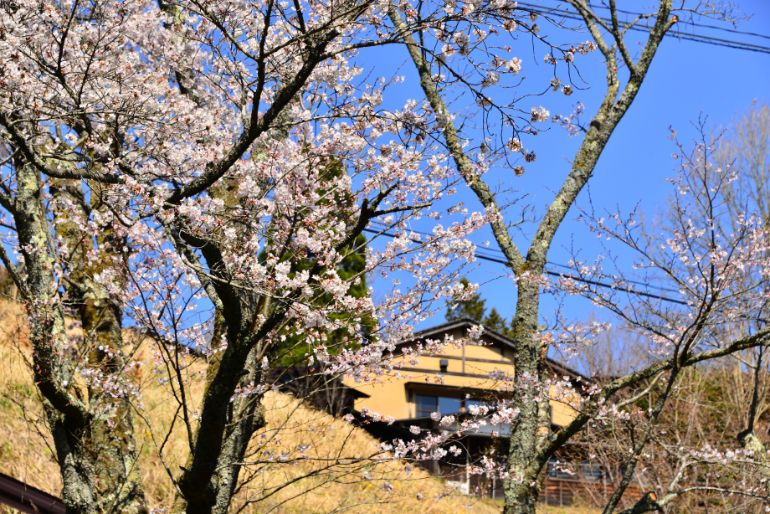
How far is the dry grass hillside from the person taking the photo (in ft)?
24.5

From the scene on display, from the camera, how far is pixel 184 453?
36.7 feet

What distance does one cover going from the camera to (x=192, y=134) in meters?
5.08

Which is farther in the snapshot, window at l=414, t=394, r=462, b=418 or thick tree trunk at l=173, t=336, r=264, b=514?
window at l=414, t=394, r=462, b=418

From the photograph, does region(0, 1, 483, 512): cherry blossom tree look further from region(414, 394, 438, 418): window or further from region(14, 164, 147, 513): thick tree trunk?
region(414, 394, 438, 418): window

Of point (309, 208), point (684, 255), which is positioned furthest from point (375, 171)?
point (684, 255)

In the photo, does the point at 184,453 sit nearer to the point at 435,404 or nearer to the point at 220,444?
the point at 220,444

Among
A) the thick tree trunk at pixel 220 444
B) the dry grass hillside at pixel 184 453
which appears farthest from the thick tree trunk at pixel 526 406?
the thick tree trunk at pixel 220 444

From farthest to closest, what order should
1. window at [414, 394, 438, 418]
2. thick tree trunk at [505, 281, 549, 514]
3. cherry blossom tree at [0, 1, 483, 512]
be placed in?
1. window at [414, 394, 438, 418]
2. thick tree trunk at [505, 281, 549, 514]
3. cherry blossom tree at [0, 1, 483, 512]

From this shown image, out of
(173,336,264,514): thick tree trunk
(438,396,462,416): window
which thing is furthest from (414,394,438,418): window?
(173,336,264,514): thick tree trunk

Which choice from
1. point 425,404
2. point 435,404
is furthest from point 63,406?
point 435,404

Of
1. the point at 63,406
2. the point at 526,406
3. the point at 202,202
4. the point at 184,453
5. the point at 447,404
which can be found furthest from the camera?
the point at 447,404

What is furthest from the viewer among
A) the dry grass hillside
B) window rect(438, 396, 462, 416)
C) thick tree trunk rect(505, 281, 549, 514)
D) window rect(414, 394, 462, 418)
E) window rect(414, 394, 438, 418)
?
window rect(438, 396, 462, 416)

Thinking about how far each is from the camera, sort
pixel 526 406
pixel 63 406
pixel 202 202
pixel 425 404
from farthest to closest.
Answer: pixel 425 404 < pixel 526 406 < pixel 63 406 < pixel 202 202

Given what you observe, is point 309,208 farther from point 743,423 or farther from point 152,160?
→ point 743,423
